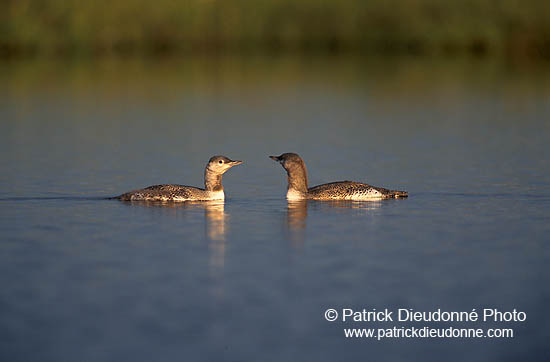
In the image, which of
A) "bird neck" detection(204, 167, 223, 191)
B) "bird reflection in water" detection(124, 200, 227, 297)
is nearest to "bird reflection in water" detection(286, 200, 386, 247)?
"bird reflection in water" detection(124, 200, 227, 297)

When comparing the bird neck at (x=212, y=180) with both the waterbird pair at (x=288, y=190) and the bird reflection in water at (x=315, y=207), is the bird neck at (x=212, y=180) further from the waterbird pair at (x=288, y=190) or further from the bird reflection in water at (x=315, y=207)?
the bird reflection in water at (x=315, y=207)

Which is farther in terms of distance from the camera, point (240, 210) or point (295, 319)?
point (240, 210)

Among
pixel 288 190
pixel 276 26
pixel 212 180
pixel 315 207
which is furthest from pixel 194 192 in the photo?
pixel 276 26

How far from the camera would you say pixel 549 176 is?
19609mm

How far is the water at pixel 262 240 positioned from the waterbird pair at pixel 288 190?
0.29m

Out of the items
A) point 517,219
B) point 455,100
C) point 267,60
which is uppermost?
point 267,60

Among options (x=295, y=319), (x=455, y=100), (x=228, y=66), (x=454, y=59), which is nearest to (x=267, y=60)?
(x=228, y=66)

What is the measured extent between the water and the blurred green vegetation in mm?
35062

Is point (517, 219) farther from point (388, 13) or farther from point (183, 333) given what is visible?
point (388, 13)

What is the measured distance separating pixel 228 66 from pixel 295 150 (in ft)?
119

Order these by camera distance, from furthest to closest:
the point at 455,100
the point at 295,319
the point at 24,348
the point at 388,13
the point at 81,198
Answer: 1. the point at 388,13
2. the point at 455,100
3. the point at 81,198
4. the point at 295,319
5. the point at 24,348

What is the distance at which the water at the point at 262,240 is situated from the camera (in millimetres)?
10031

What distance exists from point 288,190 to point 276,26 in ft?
198

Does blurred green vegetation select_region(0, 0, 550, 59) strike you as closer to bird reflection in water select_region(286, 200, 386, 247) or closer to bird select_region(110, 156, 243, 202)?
bird reflection in water select_region(286, 200, 386, 247)
